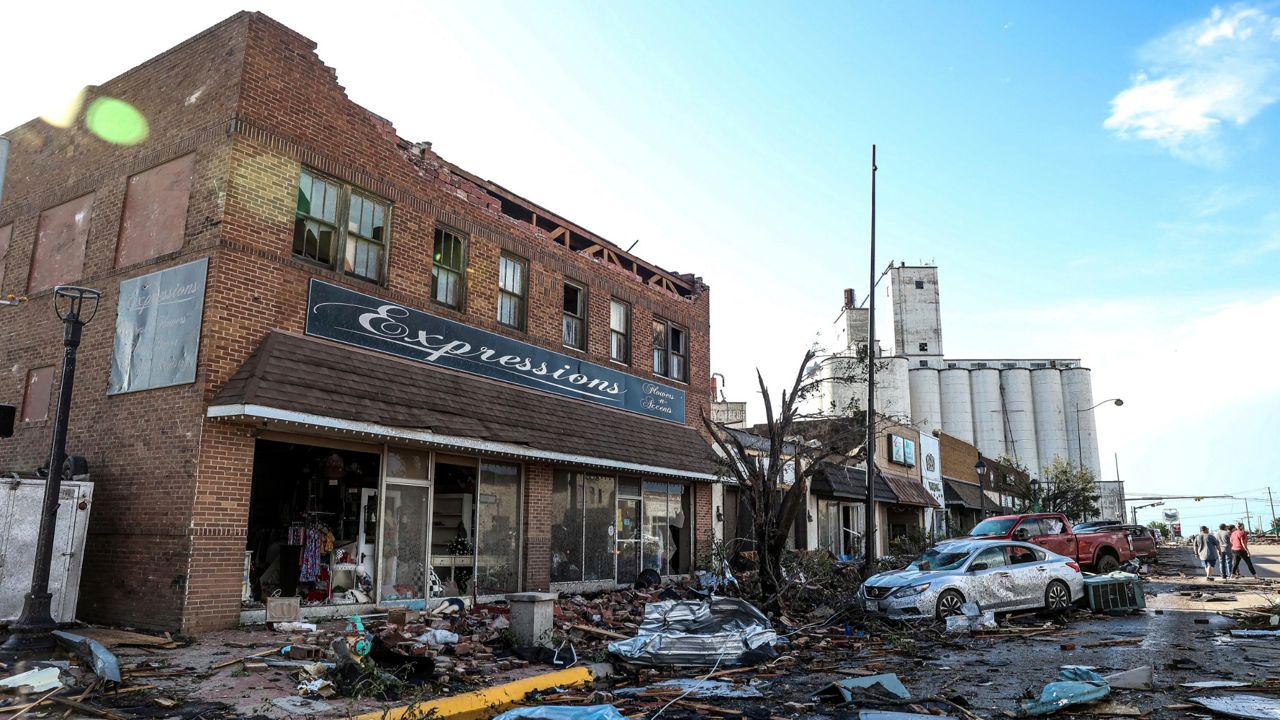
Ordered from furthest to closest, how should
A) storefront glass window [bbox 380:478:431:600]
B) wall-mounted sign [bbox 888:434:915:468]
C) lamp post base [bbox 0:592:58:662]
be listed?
wall-mounted sign [bbox 888:434:915:468] → storefront glass window [bbox 380:478:431:600] → lamp post base [bbox 0:592:58:662]

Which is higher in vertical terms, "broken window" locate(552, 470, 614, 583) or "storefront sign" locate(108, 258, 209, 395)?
"storefront sign" locate(108, 258, 209, 395)

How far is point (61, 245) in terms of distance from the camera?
1446 cm

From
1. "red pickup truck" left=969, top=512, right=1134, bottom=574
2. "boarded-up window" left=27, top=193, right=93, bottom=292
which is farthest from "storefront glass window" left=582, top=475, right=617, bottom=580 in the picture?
"boarded-up window" left=27, top=193, right=93, bottom=292

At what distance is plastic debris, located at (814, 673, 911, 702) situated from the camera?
8172 millimetres

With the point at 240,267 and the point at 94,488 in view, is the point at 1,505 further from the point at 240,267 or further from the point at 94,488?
the point at 240,267

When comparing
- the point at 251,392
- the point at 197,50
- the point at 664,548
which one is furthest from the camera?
the point at 664,548

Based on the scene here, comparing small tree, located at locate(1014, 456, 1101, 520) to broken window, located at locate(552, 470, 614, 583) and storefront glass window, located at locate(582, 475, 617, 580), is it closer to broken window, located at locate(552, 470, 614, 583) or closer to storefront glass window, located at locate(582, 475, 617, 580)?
storefront glass window, located at locate(582, 475, 617, 580)

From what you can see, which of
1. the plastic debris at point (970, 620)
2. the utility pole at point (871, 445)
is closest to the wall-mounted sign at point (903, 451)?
the utility pole at point (871, 445)

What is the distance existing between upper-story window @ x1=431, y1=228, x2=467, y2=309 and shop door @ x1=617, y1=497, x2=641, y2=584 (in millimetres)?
6375

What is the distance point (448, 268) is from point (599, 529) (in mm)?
6681

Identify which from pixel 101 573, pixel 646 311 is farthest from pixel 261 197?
pixel 646 311

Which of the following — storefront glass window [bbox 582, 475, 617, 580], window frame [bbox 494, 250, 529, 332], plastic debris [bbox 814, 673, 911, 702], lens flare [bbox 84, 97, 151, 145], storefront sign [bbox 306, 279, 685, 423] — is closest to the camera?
plastic debris [bbox 814, 673, 911, 702]

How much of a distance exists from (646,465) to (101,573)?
1001 centimetres

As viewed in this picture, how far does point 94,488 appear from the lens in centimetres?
1208
